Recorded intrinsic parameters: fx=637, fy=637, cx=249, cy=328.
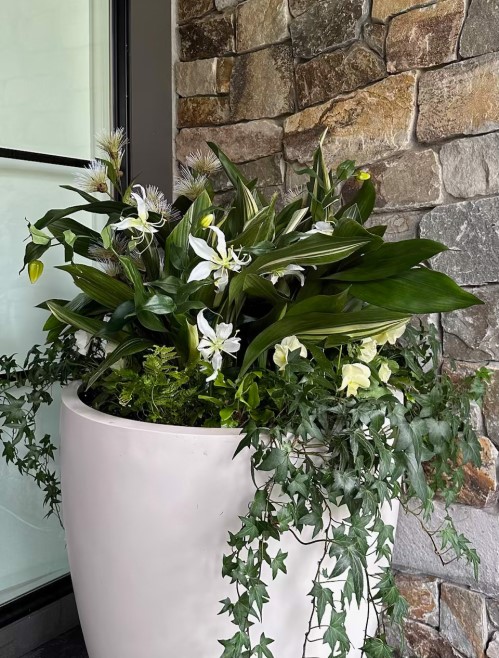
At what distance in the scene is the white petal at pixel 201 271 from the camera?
0.79m

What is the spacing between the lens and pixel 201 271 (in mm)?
793

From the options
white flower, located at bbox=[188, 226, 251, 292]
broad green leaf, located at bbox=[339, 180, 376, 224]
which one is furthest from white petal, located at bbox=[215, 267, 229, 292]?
broad green leaf, located at bbox=[339, 180, 376, 224]

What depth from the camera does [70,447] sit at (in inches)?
35.1

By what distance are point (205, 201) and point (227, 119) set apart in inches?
23.6

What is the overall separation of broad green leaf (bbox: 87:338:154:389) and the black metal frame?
0.59m

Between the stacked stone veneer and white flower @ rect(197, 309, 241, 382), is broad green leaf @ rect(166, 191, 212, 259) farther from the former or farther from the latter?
the stacked stone veneer

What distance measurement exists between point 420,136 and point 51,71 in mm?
750

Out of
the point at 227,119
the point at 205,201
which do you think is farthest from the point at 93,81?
the point at 205,201

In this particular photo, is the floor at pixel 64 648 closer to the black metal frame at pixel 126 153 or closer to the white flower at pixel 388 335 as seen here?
the black metal frame at pixel 126 153

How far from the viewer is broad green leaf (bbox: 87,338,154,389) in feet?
2.78

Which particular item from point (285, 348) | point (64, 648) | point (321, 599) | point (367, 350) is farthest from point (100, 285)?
point (64, 648)

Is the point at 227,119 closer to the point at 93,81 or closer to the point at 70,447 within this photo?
the point at 93,81

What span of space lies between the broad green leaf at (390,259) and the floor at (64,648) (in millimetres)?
914

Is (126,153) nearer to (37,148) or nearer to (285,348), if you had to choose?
(37,148)
